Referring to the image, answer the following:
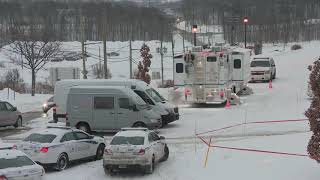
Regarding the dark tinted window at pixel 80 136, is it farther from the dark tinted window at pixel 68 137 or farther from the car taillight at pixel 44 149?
the car taillight at pixel 44 149

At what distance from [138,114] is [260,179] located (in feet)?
34.4

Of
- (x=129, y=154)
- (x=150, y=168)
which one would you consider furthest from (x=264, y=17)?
(x=129, y=154)

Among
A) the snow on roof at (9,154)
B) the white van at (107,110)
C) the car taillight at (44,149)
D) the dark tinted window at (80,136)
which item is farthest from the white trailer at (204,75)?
the snow on roof at (9,154)

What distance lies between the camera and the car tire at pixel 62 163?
19750mm

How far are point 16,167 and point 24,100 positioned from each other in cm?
3570

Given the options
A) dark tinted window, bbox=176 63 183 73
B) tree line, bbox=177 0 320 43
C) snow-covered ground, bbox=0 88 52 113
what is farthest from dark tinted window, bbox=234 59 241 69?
tree line, bbox=177 0 320 43

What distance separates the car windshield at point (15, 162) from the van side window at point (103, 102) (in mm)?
12245

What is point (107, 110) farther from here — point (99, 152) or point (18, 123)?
point (18, 123)

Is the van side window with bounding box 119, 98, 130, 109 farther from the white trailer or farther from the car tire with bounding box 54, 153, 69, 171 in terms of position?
the white trailer

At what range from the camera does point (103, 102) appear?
2780cm

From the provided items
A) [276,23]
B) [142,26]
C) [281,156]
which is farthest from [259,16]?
[281,156]

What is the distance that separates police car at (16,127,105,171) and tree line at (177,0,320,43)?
108305mm

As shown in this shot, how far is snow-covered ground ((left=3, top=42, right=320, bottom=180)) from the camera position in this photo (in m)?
18.9

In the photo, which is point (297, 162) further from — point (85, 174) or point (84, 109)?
point (84, 109)
